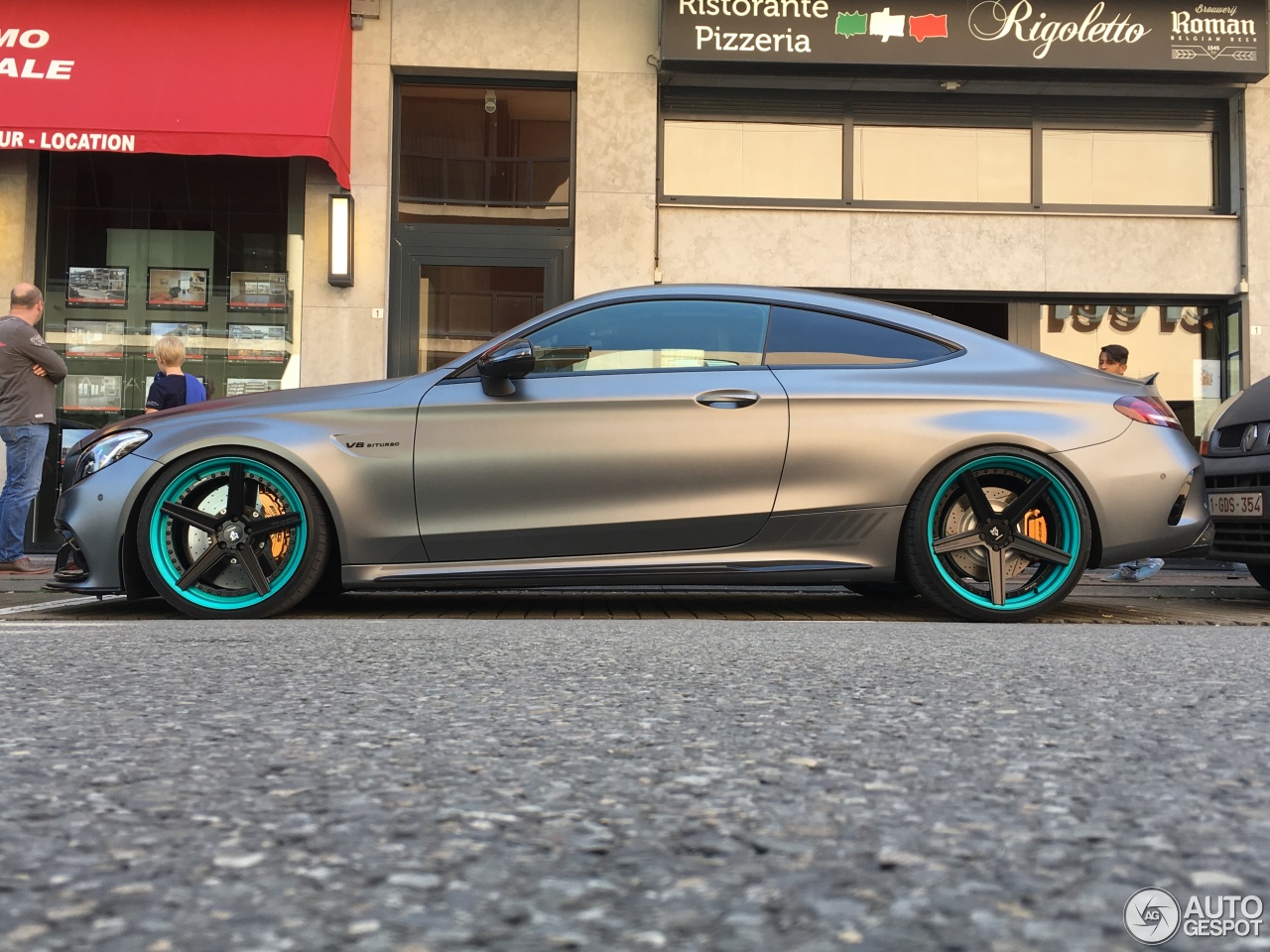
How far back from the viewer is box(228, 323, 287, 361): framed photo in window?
10422 millimetres

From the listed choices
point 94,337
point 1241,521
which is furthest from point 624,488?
point 94,337

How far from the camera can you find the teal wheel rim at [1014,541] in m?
4.95

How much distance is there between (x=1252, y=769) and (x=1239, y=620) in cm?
401

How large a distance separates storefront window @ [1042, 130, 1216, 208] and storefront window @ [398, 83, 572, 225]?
4501mm

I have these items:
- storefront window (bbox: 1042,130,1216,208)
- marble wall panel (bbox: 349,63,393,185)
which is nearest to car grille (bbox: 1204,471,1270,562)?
storefront window (bbox: 1042,130,1216,208)

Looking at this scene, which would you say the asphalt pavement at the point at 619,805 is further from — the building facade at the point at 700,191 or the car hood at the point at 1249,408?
the building facade at the point at 700,191

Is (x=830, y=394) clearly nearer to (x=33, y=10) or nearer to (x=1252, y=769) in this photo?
(x=1252, y=769)

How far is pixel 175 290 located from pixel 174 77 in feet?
6.27

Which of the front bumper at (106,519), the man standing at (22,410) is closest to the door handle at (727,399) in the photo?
the front bumper at (106,519)

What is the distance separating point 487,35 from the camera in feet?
34.6

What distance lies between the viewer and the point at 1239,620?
5.18m

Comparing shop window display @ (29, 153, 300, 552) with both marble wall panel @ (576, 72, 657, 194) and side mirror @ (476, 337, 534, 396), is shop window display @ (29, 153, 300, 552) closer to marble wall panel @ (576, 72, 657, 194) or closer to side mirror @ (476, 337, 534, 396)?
marble wall panel @ (576, 72, 657, 194)

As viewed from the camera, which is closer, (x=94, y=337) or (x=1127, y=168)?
(x=94, y=337)

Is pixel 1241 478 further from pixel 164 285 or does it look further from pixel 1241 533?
pixel 164 285
